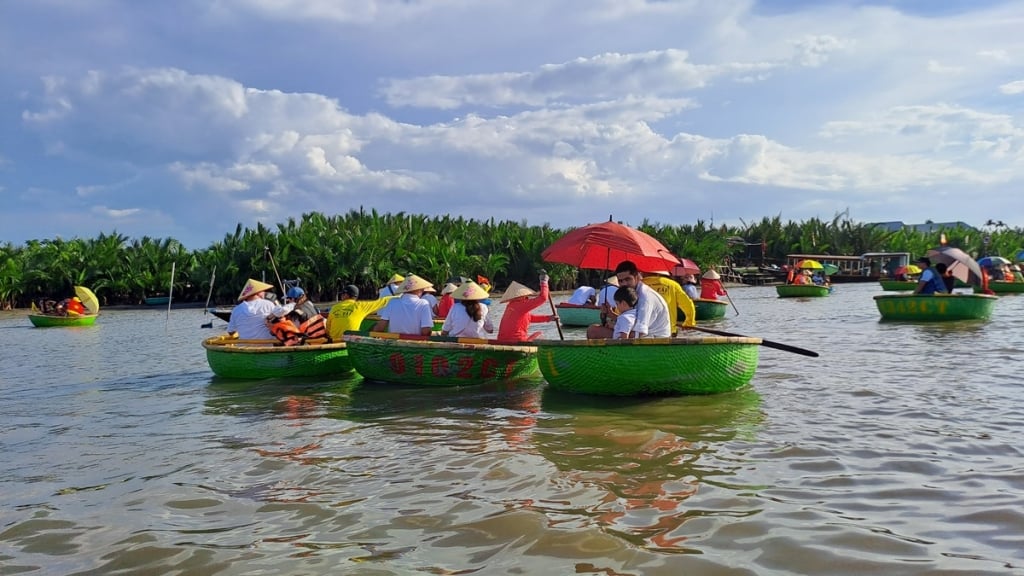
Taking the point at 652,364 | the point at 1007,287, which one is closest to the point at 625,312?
the point at 652,364

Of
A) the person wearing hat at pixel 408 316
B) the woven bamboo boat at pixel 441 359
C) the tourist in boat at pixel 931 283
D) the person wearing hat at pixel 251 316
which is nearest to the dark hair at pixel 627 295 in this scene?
the woven bamboo boat at pixel 441 359

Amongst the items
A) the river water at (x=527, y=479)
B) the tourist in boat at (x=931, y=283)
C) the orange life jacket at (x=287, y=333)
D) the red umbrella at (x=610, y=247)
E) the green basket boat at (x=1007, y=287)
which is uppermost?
the red umbrella at (x=610, y=247)

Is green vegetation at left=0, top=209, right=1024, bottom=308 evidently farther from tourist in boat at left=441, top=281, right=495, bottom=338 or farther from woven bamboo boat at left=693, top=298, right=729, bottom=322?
tourist in boat at left=441, top=281, right=495, bottom=338

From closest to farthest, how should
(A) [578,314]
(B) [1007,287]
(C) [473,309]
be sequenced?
(C) [473,309]
(A) [578,314]
(B) [1007,287]

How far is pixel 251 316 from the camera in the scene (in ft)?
39.2

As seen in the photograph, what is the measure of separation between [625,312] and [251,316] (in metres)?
6.50

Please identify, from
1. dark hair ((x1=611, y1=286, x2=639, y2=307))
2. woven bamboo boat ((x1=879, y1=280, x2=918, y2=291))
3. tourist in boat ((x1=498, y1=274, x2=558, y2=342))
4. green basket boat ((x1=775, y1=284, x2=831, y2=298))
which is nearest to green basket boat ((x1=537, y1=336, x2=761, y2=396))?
dark hair ((x1=611, y1=286, x2=639, y2=307))

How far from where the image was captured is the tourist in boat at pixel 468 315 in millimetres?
10320

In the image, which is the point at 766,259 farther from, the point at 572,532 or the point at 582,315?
the point at 572,532

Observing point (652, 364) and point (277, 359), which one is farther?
point (277, 359)

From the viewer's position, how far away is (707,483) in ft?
17.4

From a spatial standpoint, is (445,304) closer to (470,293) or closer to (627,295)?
(470,293)

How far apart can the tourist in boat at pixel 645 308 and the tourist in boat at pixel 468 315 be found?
101 inches

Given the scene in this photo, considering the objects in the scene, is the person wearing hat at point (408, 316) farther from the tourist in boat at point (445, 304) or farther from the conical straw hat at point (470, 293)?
the tourist in boat at point (445, 304)
